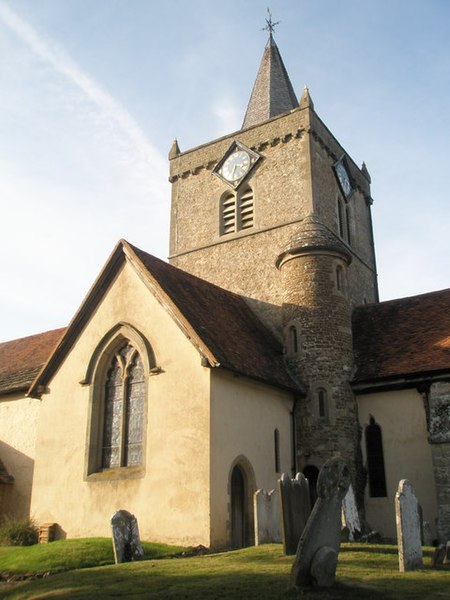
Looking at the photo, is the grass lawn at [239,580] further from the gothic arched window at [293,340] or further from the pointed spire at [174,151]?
the pointed spire at [174,151]

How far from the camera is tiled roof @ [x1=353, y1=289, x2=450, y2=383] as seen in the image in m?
18.8

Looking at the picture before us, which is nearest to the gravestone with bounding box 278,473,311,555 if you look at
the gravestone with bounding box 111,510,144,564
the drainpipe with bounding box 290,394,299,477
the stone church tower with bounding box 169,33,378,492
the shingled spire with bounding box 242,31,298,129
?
the gravestone with bounding box 111,510,144,564

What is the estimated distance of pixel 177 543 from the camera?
14984 millimetres

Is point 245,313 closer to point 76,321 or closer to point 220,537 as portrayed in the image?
point 76,321

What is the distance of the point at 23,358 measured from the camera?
25031 millimetres

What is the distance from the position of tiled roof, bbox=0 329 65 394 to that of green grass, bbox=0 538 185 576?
25.5 feet

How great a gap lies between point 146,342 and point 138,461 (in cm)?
327

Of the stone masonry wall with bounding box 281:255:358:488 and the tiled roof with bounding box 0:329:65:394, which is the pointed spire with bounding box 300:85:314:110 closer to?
the stone masonry wall with bounding box 281:255:358:488

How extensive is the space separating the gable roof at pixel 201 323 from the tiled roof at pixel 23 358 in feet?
10.8

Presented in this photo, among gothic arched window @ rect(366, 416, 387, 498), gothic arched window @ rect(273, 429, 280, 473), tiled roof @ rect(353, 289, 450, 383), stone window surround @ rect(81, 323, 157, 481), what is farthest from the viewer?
tiled roof @ rect(353, 289, 450, 383)

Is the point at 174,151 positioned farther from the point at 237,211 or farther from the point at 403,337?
the point at 403,337

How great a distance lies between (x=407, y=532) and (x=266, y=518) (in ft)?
15.0

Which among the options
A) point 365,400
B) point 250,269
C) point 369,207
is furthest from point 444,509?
point 369,207

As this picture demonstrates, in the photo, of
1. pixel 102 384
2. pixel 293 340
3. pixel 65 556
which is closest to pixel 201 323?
pixel 102 384
